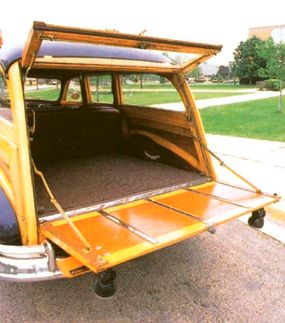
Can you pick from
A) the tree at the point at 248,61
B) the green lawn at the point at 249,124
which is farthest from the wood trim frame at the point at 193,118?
the tree at the point at 248,61

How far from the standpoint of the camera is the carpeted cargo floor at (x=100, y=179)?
3959 millimetres

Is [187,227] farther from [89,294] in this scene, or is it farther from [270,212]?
[270,212]

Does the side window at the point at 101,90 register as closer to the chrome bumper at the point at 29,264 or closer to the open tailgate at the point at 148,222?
the open tailgate at the point at 148,222

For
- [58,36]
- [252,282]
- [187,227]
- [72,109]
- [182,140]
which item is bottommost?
[252,282]

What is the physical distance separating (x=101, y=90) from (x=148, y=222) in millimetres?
3167

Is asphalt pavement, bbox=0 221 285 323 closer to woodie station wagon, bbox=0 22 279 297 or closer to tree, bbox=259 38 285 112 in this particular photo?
woodie station wagon, bbox=0 22 279 297

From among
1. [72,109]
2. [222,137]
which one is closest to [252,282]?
[72,109]

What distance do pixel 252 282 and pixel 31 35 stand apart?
115 inches

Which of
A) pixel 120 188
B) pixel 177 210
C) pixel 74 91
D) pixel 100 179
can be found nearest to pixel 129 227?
pixel 177 210

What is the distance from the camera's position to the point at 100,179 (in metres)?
4.66

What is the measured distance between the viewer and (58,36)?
2.66 metres

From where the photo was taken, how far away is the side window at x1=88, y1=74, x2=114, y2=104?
5781 millimetres

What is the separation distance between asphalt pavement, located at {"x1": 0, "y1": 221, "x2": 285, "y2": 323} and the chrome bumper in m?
0.52

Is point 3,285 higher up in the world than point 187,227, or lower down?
lower down
